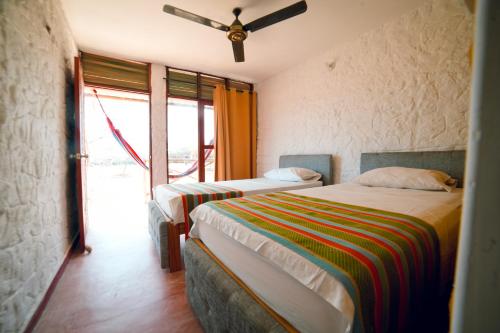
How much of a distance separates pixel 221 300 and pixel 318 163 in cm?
241

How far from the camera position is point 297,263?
2.37ft

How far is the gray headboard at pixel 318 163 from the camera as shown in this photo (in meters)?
2.86

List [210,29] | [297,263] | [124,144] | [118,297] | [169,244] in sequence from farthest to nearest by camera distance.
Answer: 1. [124,144]
2. [210,29]
3. [169,244]
4. [118,297]
5. [297,263]

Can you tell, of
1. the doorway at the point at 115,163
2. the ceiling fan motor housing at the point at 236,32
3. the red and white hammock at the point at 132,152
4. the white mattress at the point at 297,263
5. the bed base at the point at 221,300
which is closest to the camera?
the white mattress at the point at 297,263

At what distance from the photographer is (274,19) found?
187cm

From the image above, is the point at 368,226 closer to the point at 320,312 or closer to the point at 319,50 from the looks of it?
the point at 320,312

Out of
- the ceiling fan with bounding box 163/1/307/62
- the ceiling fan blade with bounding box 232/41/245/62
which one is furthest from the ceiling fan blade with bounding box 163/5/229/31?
the ceiling fan blade with bounding box 232/41/245/62

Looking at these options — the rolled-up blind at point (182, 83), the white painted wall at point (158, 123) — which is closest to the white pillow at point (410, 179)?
the white painted wall at point (158, 123)

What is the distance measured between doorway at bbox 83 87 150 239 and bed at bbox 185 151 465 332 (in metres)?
1.98

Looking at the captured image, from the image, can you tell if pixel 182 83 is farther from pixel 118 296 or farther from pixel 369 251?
pixel 369 251

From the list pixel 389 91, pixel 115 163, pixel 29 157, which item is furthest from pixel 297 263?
pixel 115 163

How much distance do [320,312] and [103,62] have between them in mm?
3917

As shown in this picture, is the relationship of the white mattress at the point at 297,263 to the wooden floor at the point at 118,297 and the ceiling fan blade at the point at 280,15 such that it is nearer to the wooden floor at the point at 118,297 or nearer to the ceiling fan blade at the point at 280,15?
the wooden floor at the point at 118,297

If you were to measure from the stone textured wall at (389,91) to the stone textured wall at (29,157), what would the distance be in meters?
2.97
